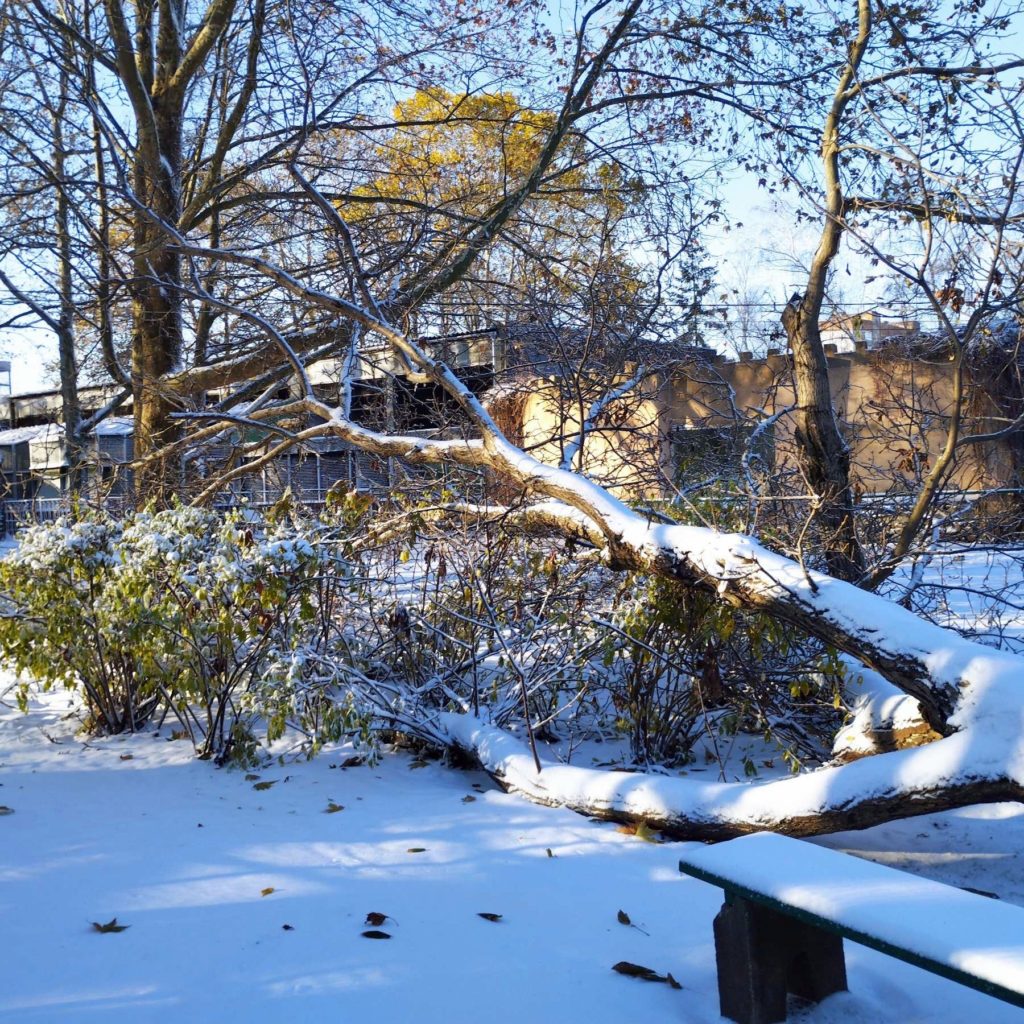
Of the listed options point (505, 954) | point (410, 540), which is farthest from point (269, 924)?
point (410, 540)

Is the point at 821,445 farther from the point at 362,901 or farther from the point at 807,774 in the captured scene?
the point at 362,901

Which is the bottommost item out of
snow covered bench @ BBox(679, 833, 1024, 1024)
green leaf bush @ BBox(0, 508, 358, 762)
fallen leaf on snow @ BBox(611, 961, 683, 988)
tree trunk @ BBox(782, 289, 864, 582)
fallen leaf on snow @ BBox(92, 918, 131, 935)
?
fallen leaf on snow @ BBox(611, 961, 683, 988)

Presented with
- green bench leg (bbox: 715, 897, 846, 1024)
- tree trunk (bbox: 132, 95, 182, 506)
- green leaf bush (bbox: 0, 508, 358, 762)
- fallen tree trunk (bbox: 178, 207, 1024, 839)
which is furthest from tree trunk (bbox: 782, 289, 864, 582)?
tree trunk (bbox: 132, 95, 182, 506)

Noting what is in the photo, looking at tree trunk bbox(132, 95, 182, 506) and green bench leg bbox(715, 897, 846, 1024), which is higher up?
tree trunk bbox(132, 95, 182, 506)

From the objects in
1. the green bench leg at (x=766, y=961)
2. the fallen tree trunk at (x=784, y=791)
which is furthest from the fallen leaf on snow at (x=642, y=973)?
the fallen tree trunk at (x=784, y=791)

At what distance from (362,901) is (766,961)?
1.39 metres

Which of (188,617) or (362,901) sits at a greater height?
(188,617)

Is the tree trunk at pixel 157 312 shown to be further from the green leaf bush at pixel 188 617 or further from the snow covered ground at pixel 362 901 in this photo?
the snow covered ground at pixel 362 901

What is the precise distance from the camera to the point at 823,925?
2.21 meters

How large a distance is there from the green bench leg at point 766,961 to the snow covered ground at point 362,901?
0.07 m

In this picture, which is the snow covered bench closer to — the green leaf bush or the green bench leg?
the green bench leg

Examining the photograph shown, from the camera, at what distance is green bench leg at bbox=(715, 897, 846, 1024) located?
2537mm

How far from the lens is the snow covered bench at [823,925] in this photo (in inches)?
78.7

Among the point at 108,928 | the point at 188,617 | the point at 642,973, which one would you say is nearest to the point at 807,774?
the point at 642,973
